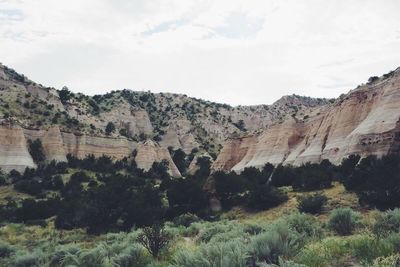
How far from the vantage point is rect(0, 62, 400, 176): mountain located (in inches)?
2057

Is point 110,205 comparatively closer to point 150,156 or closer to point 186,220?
point 186,220

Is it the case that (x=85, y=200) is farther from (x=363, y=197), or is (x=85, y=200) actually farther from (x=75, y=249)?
(x=363, y=197)

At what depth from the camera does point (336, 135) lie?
185 ft

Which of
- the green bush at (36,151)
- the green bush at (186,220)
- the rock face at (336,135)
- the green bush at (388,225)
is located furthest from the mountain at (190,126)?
the green bush at (388,225)

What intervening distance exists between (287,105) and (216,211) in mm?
119286

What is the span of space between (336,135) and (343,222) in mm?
39677

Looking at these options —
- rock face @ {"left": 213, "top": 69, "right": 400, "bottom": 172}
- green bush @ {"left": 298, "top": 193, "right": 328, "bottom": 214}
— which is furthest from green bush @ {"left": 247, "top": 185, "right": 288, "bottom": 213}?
rock face @ {"left": 213, "top": 69, "right": 400, "bottom": 172}

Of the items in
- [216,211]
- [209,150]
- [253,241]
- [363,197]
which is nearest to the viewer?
[253,241]

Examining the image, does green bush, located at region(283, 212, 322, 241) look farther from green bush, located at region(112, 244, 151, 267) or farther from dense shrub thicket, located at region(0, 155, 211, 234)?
dense shrub thicket, located at region(0, 155, 211, 234)

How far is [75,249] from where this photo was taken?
69.9ft

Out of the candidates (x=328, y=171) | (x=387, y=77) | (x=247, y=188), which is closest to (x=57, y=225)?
(x=247, y=188)

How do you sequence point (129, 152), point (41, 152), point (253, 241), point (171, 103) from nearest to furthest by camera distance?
point (253, 241) < point (41, 152) < point (129, 152) < point (171, 103)

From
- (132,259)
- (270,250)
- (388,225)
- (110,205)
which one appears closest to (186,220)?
(110,205)

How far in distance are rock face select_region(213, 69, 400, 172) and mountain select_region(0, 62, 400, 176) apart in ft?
0.44
